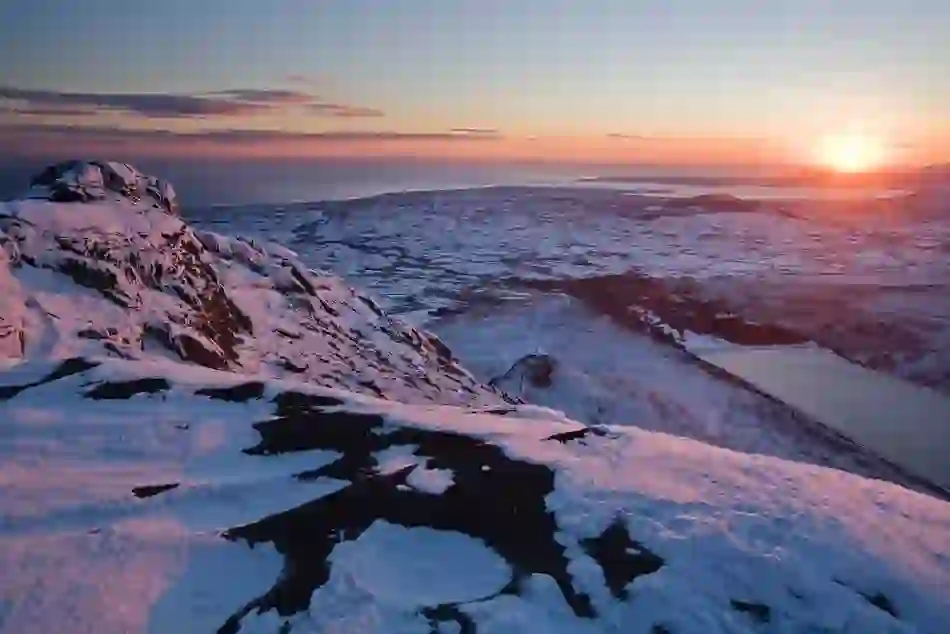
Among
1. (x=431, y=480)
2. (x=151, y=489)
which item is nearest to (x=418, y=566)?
(x=431, y=480)

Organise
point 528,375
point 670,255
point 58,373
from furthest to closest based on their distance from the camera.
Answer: point 670,255 < point 528,375 < point 58,373

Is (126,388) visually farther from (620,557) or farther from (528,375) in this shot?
(528,375)

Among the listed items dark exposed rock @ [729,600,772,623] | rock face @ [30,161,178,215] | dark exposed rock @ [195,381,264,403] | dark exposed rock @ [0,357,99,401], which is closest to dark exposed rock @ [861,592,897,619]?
dark exposed rock @ [729,600,772,623]

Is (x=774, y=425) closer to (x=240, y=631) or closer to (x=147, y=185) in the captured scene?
(x=147, y=185)

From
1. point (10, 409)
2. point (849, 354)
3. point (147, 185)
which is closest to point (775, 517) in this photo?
point (10, 409)

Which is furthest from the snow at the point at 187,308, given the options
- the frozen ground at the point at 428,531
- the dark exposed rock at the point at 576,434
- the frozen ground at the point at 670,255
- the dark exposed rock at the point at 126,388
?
the frozen ground at the point at 670,255

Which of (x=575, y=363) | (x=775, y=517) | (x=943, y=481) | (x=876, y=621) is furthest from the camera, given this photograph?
(x=575, y=363)

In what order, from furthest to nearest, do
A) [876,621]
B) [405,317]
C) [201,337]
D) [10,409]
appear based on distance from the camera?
1. [405,317]
2. [201,337]
3. [10,409]
4. [876,621]
